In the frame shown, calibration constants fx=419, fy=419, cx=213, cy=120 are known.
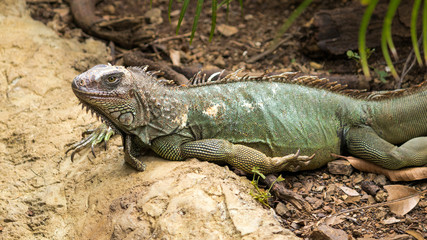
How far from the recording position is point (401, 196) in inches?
179

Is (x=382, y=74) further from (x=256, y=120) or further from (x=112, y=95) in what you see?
(x=112, y=95)

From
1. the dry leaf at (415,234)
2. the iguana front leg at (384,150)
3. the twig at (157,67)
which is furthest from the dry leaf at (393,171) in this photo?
the twig at (157,67)

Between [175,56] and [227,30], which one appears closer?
[175,56]

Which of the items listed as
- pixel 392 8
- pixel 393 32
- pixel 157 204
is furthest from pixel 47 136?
pixel 393 32

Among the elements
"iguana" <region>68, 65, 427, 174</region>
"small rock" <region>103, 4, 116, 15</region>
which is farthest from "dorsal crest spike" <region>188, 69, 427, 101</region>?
"small rock" <region>103, 4, 116, 15</region>

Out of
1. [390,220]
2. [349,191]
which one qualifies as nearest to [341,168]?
[349,191]

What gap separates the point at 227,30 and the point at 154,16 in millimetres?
1595

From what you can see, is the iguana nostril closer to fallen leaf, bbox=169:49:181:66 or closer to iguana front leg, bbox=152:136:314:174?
iguana front leg, bbox=152:136:314:174

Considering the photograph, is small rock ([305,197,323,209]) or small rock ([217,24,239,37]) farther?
small rock ([217,24,239,37])

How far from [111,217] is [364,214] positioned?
8.47 ft

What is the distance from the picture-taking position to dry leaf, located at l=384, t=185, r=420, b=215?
434 centimetres

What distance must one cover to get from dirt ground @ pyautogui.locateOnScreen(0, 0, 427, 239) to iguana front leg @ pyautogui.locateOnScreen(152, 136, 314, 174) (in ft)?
0.45

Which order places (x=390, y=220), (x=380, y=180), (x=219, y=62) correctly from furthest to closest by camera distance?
(x=219, y=62), (x=380, y=180), (x=390, y=220)

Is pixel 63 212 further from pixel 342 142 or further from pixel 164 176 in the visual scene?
pixel 342 142
